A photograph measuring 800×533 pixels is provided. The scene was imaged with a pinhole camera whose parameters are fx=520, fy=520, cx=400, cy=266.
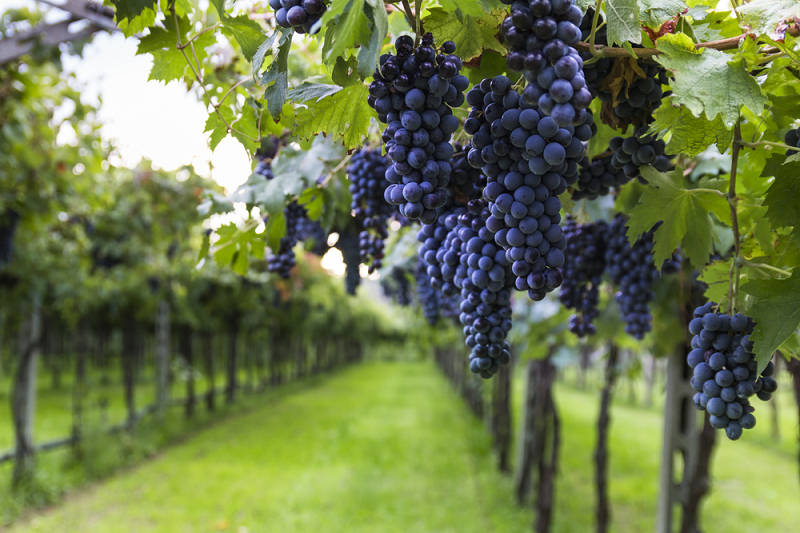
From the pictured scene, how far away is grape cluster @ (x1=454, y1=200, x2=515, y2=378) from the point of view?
3.83ft

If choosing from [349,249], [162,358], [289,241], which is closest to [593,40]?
[289,241]

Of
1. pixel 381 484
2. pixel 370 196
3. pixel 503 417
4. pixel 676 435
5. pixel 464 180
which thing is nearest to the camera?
pixel 464 180

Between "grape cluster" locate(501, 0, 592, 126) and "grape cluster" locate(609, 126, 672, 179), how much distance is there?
1.21 ft

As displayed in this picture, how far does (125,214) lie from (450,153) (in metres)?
8.90

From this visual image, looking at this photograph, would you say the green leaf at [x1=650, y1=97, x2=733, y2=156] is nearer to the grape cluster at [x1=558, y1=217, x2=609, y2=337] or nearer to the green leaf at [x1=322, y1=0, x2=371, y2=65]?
the green leaf at [x1=322, y1=0, x2=371, y2=65]

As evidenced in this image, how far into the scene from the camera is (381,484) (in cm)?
918

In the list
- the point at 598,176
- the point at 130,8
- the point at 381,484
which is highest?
the point at 130,8

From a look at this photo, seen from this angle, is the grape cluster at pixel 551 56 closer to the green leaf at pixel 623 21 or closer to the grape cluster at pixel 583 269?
the green leaf at pixel 623 21

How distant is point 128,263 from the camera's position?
9.57m

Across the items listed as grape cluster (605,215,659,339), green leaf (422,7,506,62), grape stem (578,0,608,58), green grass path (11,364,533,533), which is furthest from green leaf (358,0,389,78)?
green grass path (11,364,533,533)

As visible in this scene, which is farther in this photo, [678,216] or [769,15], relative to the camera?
[678,216]

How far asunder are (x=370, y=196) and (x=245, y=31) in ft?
2.36

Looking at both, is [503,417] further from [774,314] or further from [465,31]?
[465,31]

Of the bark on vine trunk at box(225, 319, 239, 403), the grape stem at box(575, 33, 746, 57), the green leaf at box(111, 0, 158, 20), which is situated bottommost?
the bark on vine trunk at box(225, 319, 239, 403)
